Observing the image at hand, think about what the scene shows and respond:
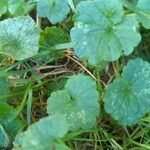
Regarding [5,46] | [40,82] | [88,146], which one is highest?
[5,46]

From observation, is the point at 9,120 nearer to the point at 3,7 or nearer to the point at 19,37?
the point at 19,37

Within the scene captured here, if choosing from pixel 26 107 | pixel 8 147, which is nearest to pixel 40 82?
pixel 26 107

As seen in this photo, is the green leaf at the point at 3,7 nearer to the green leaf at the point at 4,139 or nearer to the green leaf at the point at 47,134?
the green leaf at the point at 4,139

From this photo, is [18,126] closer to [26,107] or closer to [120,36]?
[26,107]

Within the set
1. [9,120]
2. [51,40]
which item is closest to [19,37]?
[51,40]

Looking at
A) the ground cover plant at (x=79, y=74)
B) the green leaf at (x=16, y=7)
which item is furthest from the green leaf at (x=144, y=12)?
the green leaf at (x=16, y=7)

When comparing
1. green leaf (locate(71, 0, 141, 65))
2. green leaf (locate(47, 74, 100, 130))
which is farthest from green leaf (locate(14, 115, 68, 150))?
green leaf (locate(71, 0, 141, 65))
